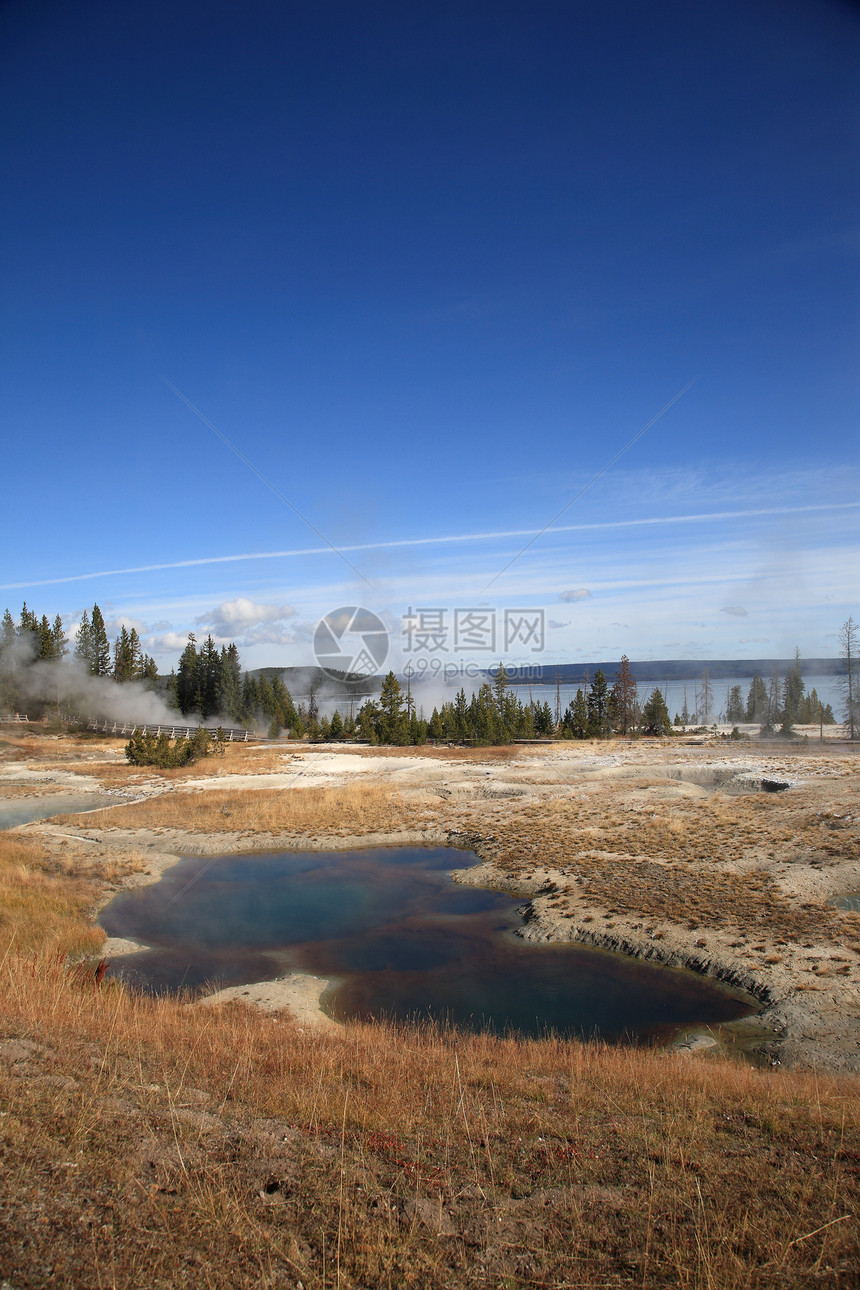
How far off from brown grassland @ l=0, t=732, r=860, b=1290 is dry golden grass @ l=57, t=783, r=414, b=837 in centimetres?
2057

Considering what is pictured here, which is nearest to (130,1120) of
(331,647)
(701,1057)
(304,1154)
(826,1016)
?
(304,1154)

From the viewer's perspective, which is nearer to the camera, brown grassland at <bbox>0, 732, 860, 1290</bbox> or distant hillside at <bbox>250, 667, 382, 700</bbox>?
brown grassland at <bbox>0, 732, 860, 1290</bbox>

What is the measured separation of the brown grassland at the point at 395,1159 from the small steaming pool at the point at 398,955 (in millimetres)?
2968

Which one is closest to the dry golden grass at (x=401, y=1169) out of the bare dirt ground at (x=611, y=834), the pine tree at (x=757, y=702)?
the bare dirt ground at (x=611, y=834)

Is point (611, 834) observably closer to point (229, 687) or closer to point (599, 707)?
point (599, 707)

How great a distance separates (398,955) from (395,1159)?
11.9 m

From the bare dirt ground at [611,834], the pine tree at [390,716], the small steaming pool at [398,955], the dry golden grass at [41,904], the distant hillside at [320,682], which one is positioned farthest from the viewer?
the distant hillside at [320,682]

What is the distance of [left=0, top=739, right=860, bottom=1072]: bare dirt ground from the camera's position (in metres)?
15.6

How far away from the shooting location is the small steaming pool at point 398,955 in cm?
1378

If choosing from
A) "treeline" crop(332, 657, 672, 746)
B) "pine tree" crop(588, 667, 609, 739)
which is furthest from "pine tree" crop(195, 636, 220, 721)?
"pine tree" crop(588, 667, 609, 739)

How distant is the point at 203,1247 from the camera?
4.54m

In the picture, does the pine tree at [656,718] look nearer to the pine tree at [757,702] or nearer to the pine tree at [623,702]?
the pine tree at [623,702]

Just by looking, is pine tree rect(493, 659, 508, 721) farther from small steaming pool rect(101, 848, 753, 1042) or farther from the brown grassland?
the brown grassland

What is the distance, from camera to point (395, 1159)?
237 inches
